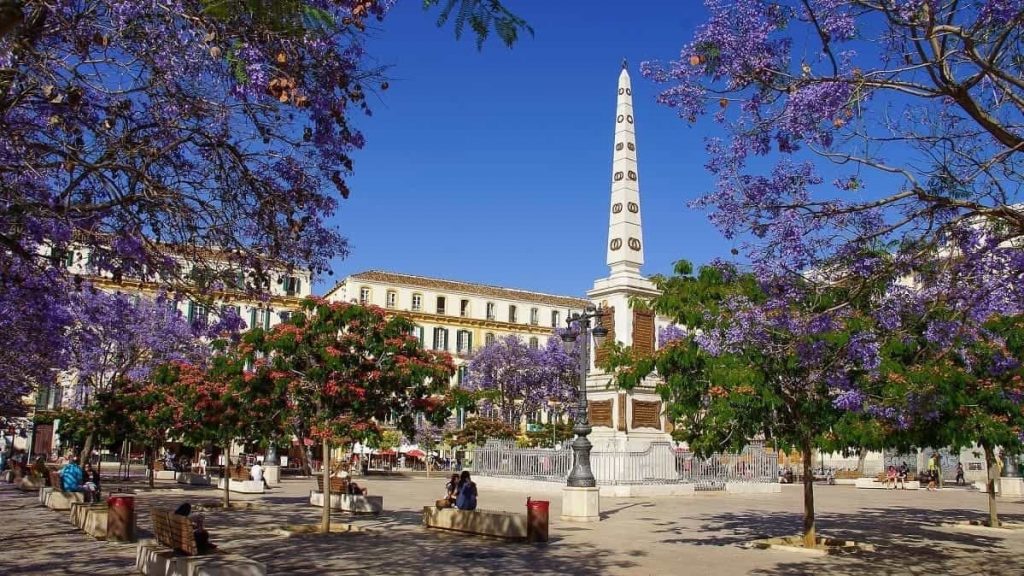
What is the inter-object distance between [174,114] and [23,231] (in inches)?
101

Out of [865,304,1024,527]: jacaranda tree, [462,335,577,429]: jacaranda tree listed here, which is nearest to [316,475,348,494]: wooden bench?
[865,304,1024,527]: jacaranda tree

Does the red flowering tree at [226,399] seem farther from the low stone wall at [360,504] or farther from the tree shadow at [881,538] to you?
the tree shadow at [881,538]

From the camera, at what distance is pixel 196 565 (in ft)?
30.4

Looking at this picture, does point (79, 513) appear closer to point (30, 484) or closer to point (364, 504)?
point (364, 504)

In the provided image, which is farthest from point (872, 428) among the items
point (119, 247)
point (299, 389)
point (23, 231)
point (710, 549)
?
point (23, 231)

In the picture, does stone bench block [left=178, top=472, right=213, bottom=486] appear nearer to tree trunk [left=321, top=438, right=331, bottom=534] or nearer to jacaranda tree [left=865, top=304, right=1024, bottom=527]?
tree trunk [left=321, top=438, right=331, bottom=534]

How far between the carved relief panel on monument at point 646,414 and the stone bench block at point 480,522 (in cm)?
1116

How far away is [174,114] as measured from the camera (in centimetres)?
836

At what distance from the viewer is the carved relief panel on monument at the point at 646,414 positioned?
27406 mm

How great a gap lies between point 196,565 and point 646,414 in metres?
20.0

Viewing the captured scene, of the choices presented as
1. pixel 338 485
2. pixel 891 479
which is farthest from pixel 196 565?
pixel 891 479

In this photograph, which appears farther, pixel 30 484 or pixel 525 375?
pixel 525 375

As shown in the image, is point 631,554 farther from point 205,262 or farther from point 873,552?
point 205,262

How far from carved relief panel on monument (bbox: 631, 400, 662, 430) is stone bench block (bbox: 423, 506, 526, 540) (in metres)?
11.2
